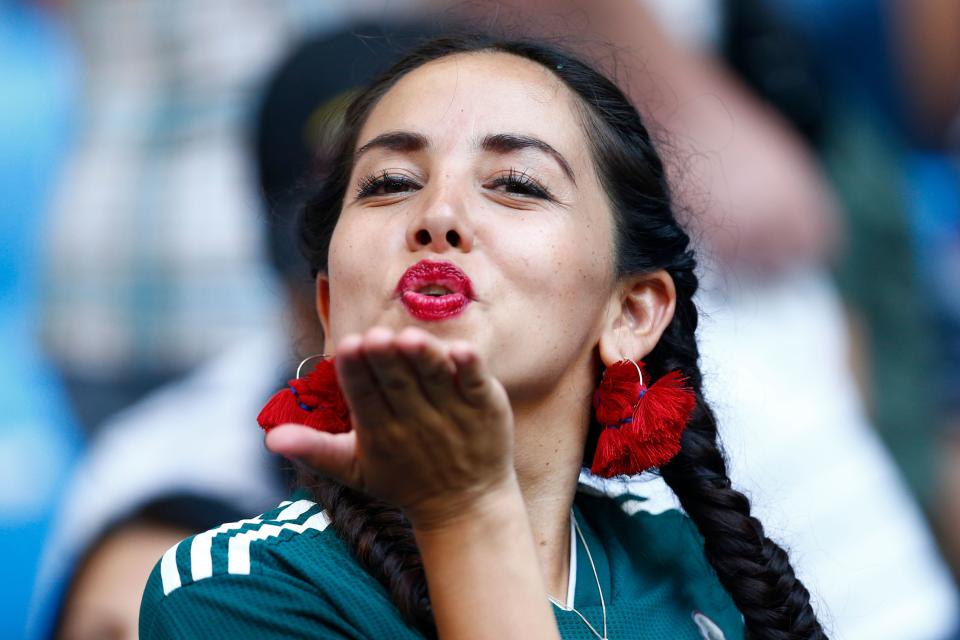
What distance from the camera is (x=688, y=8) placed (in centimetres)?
405

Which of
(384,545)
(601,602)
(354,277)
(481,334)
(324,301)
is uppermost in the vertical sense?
(324,301)

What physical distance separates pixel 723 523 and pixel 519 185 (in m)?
0.71

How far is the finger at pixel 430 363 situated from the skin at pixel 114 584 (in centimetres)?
148

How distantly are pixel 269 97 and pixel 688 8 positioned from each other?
1622 mm

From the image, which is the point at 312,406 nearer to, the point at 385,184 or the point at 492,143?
the point at 385,184

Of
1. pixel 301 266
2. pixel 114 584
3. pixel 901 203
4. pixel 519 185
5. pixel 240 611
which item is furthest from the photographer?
pixel 901 203

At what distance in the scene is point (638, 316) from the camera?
1.98 m

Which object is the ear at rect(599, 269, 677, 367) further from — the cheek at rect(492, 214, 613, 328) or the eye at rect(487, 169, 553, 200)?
the eye at rect(487, 169, 553, 200)

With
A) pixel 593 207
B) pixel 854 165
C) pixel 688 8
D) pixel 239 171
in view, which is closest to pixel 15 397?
pixel 239 171

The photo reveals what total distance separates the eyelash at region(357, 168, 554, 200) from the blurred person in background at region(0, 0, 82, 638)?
5.50 feet

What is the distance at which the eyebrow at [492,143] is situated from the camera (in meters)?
1.76

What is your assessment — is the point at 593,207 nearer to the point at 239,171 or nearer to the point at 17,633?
the point at 239,171

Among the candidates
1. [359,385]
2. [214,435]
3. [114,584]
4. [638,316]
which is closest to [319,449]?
[359,385]

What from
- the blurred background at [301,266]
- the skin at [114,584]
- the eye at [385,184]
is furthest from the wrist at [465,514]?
the skin at [114,584]
